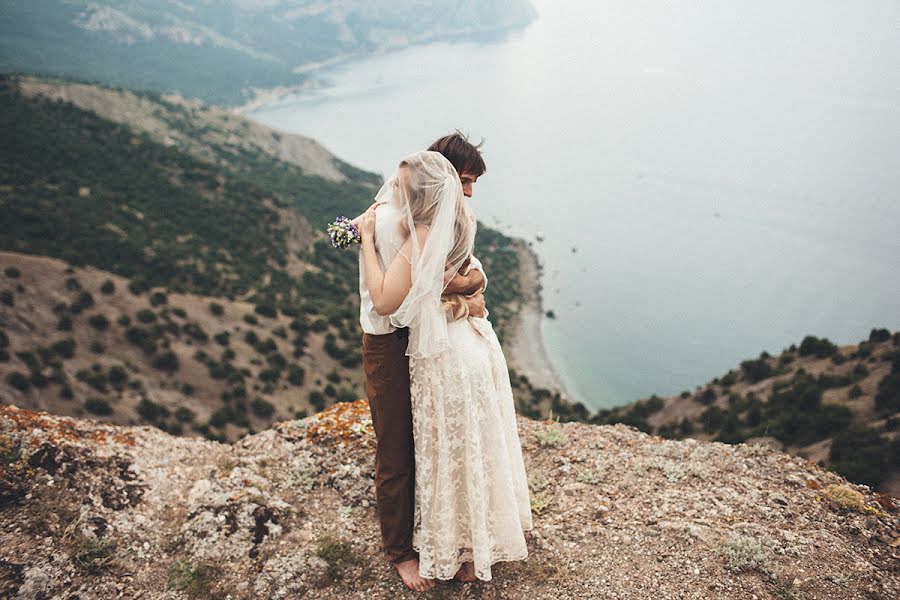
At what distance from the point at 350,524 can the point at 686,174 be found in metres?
114

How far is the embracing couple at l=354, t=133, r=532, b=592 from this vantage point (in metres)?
2.40

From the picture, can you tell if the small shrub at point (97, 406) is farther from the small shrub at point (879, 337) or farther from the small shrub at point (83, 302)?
the small shrub at point (879, 337)

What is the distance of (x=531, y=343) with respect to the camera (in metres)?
51.0

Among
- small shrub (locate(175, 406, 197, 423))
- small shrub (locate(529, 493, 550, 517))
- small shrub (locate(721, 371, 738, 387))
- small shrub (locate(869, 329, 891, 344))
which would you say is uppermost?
small shrub (locate(529, 493, 550, 517))

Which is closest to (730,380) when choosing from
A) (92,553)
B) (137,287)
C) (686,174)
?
(92,553)

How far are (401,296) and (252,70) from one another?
724 ft

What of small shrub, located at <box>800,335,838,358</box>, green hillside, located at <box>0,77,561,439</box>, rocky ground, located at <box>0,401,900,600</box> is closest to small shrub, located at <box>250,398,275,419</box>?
green hillside, located at <box>0,77,561,439</box>

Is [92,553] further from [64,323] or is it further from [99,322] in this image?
[99,322]

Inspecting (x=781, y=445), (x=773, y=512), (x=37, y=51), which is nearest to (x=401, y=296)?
(x=773, y=512)

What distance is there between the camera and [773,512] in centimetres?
360

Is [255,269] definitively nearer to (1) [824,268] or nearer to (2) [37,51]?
(1) [824,268]

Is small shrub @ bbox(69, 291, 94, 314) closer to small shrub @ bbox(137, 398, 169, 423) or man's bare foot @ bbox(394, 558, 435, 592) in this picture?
small shrub @ bbox(137, 398, 169, 423)

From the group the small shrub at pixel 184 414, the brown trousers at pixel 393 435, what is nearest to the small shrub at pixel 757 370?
the brown trousers at pixel 393 435

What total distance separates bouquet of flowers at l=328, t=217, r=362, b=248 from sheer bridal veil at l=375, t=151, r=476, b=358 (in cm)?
26
